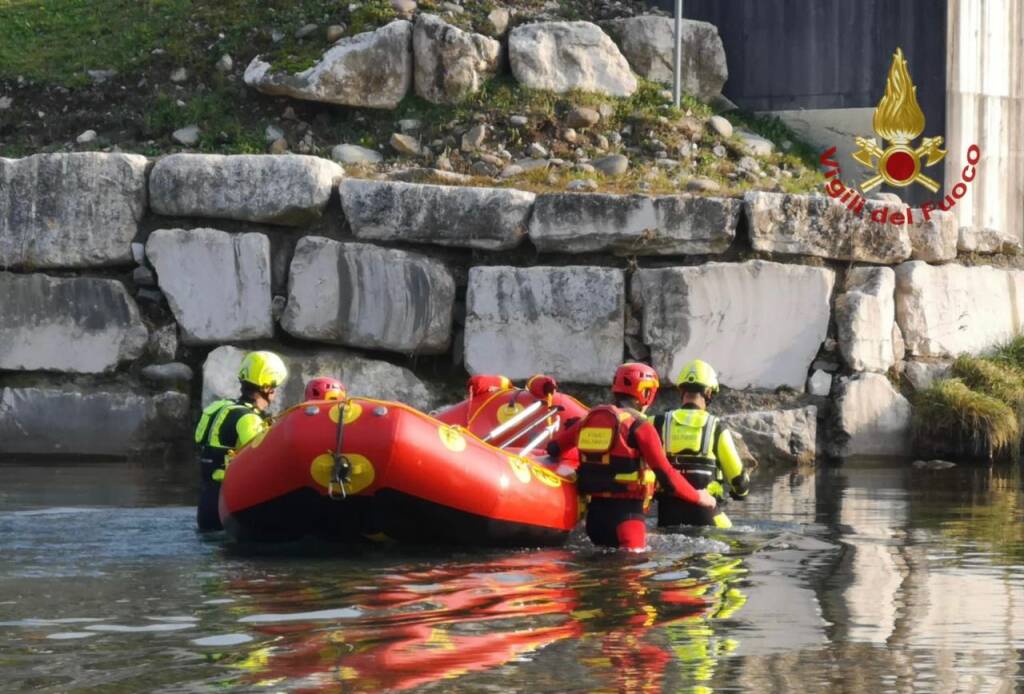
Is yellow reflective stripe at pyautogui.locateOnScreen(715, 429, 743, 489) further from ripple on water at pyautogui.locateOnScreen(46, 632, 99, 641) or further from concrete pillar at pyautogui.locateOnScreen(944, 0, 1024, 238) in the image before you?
concrete pillar at pyautogui.locateOnScreen(944, 0, 1024, 238)

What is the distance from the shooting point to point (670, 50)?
48.7 feet

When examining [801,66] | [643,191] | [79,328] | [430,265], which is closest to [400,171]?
[430,265]

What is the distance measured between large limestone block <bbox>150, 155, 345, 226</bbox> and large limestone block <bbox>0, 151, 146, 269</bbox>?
30cm

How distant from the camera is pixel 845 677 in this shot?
5.37 meters

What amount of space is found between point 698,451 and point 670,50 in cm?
633

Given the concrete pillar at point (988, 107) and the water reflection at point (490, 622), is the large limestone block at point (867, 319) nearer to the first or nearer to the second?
the concrete pillar at point (988, 107)

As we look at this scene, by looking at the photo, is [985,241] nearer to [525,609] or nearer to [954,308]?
[954,308]

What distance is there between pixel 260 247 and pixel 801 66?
16.6ft

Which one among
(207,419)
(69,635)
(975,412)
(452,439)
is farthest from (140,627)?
(975,412)

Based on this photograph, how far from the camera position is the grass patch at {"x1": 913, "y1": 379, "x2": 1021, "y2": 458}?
13.0 m

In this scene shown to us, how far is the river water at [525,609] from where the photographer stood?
17.8ft

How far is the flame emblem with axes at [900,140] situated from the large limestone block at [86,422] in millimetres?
6056

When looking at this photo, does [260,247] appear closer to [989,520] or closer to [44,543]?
[44,543]

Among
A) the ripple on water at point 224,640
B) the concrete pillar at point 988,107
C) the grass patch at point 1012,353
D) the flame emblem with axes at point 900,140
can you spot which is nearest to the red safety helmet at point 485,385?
the ripple on water at point 224,640
